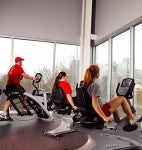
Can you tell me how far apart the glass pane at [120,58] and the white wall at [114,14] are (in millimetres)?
291

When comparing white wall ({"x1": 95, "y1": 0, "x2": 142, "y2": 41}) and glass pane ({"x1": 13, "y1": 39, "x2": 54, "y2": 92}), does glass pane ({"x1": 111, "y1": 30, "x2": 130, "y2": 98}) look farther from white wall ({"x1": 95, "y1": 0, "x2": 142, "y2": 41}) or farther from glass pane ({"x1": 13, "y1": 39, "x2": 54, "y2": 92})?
glass pane ({"x1": 13, "y1": 39, "x2": 54, "y2": 92})

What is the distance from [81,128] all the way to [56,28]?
5.00 m

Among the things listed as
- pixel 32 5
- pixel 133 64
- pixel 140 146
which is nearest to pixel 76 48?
pixel 32 5

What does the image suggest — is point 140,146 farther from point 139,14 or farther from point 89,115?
point 139,14

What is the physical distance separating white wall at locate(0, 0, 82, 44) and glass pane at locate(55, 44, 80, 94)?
308 mm

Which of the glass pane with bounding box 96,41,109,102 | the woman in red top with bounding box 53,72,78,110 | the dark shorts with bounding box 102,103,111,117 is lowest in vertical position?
the dark shorts with bounding box 102,103,111,117

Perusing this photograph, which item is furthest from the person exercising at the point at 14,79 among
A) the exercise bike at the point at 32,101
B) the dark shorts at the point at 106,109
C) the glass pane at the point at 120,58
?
the glass pane at the point at 120,58

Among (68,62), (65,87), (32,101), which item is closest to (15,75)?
(32,101)

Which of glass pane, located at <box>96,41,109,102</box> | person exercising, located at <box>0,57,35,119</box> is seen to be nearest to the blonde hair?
person exercising, located at <box>0,57,35,119</box>

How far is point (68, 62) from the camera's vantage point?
8.55 metres

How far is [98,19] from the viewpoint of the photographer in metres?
8.13

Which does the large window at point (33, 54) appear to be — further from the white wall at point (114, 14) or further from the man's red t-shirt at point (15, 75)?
the man's red t-shirt at point (15, 75)

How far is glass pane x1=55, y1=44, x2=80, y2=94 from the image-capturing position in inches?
333

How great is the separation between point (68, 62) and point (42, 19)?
1516 millimetres
